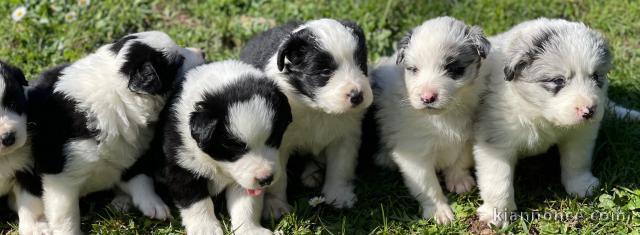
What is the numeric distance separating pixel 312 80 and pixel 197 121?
0.99 metres

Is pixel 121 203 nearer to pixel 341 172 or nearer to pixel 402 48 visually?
pixel 341 172

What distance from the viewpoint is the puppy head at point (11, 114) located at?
5.59m

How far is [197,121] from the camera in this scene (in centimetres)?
532

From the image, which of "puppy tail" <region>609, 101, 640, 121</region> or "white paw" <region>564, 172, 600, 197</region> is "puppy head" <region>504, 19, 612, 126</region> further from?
"puppy tail" <region>609, 101, 640, 121</region>

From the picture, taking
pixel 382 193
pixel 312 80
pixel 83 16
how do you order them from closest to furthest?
pixel 312 80 < pixel 382 193 < pixel 83 16

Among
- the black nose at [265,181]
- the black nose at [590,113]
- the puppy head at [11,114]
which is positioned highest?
the black nose at [590,113]

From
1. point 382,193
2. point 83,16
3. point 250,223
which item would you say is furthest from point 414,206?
point 83,16

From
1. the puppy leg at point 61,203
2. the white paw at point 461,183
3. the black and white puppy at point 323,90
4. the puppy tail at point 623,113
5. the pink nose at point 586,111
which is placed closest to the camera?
the pink nose at point 586,111

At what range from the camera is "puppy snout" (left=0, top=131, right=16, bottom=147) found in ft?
18.3

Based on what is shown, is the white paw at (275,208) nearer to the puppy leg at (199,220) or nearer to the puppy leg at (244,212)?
the puppy leg at (244,212)

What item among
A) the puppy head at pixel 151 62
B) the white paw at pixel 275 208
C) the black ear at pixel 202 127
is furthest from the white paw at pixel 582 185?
the puppy head at pixel 151 62

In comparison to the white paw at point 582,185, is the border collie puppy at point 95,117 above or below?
above

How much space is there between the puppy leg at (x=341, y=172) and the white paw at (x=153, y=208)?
1.35m

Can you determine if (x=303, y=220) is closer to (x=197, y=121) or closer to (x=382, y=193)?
(x=382, y=193)
